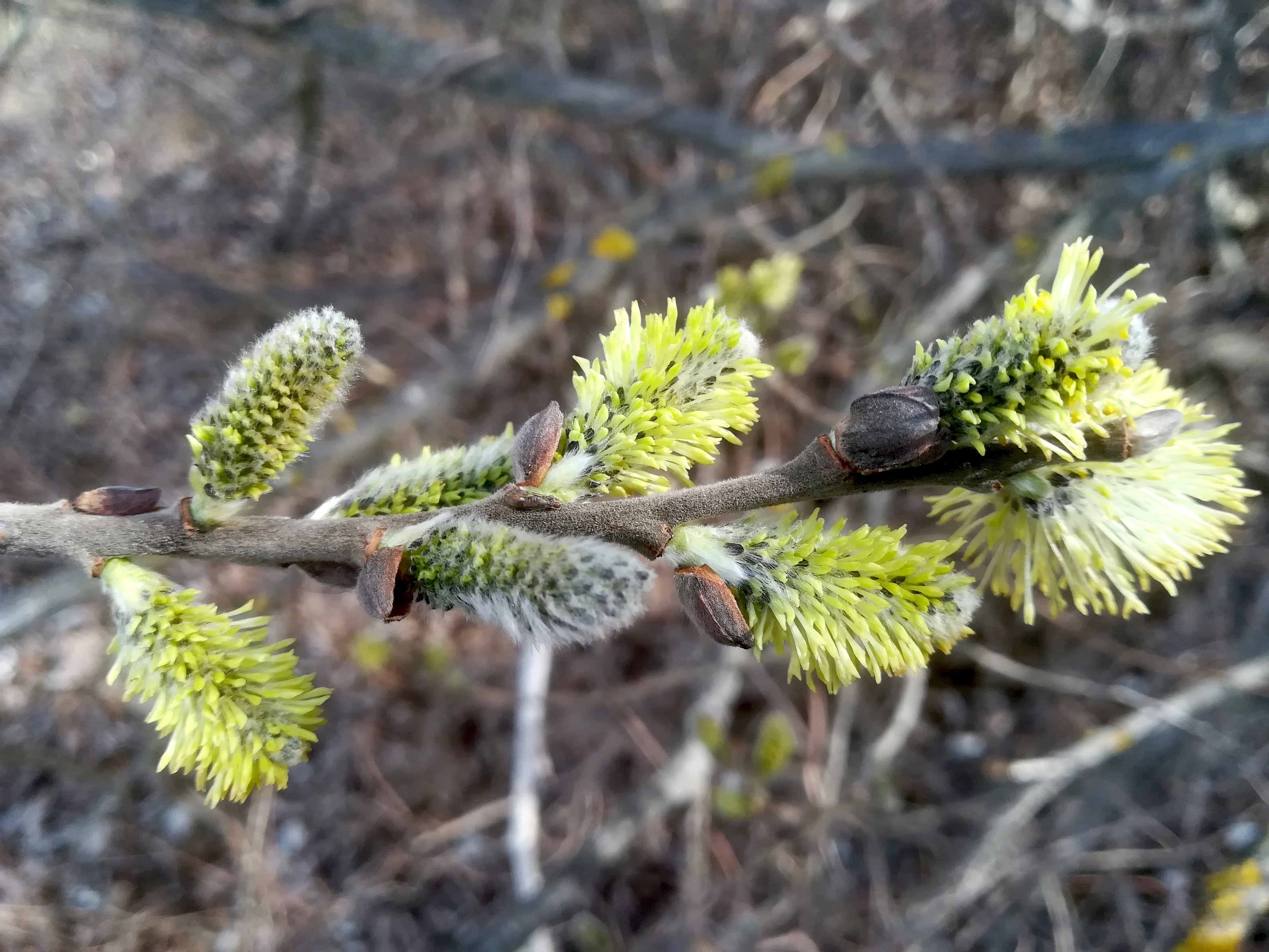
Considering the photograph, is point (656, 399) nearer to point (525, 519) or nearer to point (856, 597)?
point (525, 519)

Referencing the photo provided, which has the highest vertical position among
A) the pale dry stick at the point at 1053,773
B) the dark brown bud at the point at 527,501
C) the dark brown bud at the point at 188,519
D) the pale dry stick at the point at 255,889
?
the dark brown bud at the point at 527,501

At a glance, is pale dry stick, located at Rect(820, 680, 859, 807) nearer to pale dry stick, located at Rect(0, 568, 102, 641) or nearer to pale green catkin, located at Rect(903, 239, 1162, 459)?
pale green catkin, located at Rect(903, 239, 1162, 459)

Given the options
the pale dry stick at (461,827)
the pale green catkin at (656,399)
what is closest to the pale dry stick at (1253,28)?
the pale green catkin at (656,399)

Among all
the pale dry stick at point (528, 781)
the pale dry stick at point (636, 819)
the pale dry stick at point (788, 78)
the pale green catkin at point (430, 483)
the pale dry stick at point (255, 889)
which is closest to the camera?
the pale green catkin at point (430, 483)

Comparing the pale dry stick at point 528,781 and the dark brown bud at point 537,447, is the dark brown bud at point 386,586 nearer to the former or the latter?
the dark brown bud at point 537,447

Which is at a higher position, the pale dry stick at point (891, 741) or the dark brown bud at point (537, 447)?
the dark brown bud at point (537, 447)

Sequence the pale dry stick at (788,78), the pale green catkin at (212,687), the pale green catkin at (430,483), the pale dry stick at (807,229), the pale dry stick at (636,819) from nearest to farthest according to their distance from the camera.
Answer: the pale green catkin at (212,687) < the pale green catkin at (430,483) < the pale dry stick at (636,819) < the pale dry stick at (807,229) < the pale dry stick at (788,78)

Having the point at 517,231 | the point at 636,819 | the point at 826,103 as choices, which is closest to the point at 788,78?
the point at 826,103

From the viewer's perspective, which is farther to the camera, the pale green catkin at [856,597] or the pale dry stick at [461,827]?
the pale dry stick at [461,827]

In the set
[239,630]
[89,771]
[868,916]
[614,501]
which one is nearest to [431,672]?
[89,771]
